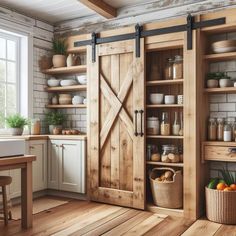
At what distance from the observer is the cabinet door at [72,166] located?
15.1 ft

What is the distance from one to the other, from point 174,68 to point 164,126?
0.75 metres

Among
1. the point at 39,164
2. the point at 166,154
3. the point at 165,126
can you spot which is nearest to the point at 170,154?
the point at 166,154

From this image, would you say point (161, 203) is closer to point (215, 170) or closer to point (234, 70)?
point (215, 170)

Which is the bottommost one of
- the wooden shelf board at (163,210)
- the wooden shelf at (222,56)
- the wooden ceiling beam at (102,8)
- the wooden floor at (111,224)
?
the wooden floor at (111,224)

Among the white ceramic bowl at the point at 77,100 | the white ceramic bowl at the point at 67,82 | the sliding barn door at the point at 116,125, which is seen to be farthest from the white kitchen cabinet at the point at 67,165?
the white ceramic bowl at the point at 67,82

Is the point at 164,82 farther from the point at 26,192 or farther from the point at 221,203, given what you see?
the point at 26,192

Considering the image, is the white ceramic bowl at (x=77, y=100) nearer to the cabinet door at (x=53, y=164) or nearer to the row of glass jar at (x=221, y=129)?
the cabinet door at (x=53, y=164)

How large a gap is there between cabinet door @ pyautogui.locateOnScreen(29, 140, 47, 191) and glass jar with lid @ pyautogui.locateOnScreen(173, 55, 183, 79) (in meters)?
2.14

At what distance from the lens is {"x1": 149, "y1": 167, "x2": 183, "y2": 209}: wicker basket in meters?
3.96

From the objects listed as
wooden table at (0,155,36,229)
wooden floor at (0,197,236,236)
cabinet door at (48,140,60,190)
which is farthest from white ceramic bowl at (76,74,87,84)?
wooden floor at (0,197,236,236)

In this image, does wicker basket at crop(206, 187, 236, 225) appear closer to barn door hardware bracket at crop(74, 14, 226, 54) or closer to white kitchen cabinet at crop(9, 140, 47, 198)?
barn door hardware bracket at crop(74, 14, 226, 54)

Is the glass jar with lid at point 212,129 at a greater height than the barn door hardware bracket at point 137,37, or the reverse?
the barn door hardware bracket at point 137,37

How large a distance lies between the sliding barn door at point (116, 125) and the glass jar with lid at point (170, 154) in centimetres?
A: 28

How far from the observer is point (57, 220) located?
375cm
